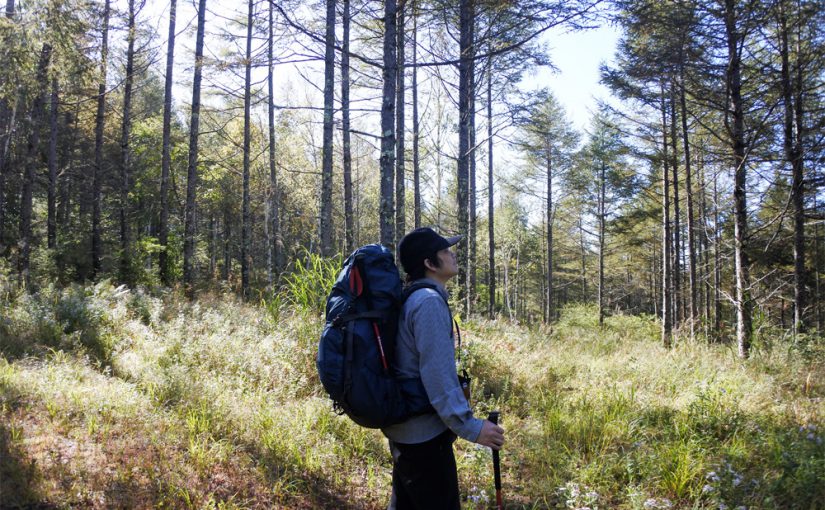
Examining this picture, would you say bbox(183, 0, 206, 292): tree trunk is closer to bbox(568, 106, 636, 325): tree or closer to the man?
the man

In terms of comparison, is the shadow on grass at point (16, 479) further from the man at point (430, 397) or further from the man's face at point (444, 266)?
the man's face at point (444, 266)

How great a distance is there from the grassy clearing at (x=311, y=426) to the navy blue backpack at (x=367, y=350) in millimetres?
1724

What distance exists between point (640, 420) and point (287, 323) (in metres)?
4.62

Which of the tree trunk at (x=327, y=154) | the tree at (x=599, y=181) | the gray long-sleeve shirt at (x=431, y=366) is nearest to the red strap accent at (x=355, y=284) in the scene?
the gray long-sleeve shirt at (x=431, y=366)

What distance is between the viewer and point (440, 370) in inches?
76.4

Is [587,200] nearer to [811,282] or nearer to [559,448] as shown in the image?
[811,282]

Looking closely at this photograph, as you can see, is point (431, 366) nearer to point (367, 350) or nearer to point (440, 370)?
point (440, 370)

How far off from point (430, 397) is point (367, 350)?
34cm

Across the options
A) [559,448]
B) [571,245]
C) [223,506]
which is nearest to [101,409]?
[223,506]

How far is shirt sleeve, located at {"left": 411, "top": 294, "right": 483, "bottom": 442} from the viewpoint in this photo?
6.29 ft

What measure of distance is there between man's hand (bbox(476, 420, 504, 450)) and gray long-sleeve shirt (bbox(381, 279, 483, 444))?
0.08ft

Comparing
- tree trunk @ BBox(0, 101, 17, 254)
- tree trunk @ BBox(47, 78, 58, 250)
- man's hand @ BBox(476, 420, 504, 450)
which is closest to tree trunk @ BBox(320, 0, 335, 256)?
tree trunk @ BBox(0, 101, 17, 254)

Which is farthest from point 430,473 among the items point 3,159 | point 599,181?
point 599,181

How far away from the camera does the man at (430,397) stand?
1.94m
